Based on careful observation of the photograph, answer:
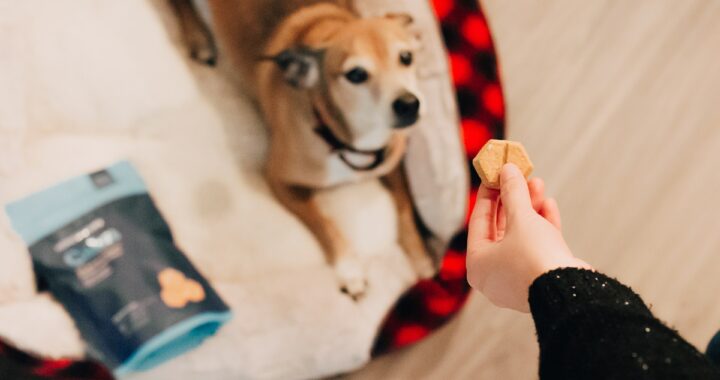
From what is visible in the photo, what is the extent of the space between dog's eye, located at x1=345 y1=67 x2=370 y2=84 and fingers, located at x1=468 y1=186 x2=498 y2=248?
1.39ft

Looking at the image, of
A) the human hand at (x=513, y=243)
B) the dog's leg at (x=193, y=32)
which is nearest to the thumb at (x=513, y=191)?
the human hand at (x=513, y=243)

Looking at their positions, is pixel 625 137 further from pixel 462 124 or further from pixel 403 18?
pixel 403 18

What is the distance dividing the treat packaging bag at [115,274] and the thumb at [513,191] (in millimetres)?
671

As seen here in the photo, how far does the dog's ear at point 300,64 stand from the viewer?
3.91 ft

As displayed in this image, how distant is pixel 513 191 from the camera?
735 mm

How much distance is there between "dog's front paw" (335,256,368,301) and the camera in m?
1.33

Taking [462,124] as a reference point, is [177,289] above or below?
below

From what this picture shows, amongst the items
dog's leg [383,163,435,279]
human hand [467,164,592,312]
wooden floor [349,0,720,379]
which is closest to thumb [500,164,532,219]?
human hand [467,164,592,312]

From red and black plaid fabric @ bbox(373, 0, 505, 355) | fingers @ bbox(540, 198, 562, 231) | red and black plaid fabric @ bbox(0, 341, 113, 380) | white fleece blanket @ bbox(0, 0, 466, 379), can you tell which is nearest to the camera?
fingers @ bbox(540, 198, 562, 231)

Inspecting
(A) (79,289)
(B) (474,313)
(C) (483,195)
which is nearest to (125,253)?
(A) (79,289)

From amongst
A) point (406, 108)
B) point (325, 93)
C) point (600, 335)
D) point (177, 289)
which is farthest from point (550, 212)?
point (177, 289)

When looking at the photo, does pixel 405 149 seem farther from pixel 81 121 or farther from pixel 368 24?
pixel 81 121

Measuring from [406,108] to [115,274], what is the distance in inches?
25.1

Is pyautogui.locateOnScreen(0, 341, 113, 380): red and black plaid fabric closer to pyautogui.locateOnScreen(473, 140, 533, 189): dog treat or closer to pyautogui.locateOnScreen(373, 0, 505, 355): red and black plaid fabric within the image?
pyautogui.locateOnScreen(373, 0, 505, 355): red and black plaid fabric
